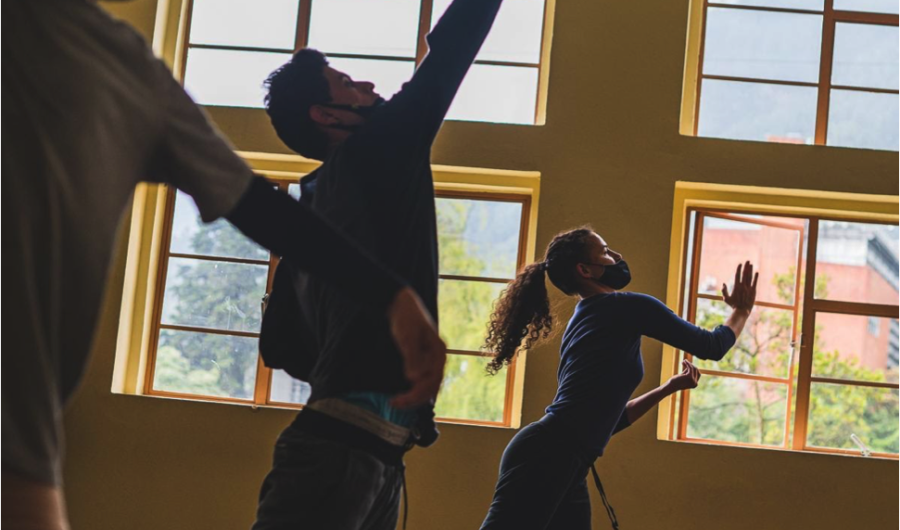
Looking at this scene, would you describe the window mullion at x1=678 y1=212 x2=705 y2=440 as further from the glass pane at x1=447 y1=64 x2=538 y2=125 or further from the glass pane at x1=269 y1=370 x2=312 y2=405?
Answer: the glass pane at x1=269 y1=370 x2=312 y2=405

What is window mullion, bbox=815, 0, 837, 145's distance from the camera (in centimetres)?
473

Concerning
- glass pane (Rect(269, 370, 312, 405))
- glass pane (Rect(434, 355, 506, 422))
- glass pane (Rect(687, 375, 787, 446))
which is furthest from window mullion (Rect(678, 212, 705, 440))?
glass pane (Rect(269, 370, 312, 405))

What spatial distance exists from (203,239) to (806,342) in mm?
3178

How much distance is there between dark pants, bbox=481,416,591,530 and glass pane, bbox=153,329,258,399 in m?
2.40

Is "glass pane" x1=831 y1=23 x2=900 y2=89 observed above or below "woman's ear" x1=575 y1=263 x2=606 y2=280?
above

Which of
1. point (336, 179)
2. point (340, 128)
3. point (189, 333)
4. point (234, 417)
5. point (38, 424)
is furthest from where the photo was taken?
point (189, 333)

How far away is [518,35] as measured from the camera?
4.96 meters

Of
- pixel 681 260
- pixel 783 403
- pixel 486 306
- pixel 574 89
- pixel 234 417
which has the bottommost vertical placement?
pixel 234 417

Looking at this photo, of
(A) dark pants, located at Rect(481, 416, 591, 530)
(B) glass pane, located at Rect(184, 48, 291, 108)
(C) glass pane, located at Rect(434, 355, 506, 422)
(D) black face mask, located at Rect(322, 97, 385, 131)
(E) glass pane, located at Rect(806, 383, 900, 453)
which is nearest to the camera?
(D) black face mask, located at Rect(322, 97, 385, 131)

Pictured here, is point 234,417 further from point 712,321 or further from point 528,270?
point 712,321

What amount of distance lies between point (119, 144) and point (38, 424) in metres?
0.23

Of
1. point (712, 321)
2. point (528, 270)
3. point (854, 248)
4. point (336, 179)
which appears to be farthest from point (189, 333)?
point (336, 179)

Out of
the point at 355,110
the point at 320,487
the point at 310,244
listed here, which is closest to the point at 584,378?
the point at 355,110

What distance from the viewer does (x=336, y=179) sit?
1.35m
